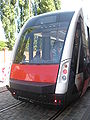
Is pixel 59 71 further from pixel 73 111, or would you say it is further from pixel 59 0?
pixel 59 0

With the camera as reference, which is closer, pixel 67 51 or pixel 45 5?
pixel 67 51

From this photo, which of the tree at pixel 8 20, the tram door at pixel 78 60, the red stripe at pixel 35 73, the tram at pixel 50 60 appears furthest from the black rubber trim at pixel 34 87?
the tree at pixel 8 20

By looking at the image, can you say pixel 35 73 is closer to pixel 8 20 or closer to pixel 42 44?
pixel 42 44

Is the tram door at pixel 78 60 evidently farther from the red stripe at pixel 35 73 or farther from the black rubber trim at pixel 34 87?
the black rubber trim at pixel 34 87

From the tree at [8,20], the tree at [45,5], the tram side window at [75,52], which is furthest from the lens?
the tree at [45,5]

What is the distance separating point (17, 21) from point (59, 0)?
325 inches

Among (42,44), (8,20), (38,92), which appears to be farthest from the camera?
(8,20)

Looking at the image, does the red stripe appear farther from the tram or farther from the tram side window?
the tram side window

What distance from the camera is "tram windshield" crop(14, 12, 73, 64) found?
4398 millimetres

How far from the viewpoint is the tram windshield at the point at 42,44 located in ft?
14.4

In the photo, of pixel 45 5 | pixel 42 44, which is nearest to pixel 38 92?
pixel 42 44

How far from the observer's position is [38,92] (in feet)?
13.1

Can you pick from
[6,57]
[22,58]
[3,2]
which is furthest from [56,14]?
[3,2]

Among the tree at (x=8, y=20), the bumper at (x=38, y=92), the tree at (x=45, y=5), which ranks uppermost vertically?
the tree at (x=45, y=5)
